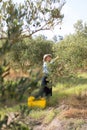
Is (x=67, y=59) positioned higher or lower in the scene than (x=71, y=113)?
higher

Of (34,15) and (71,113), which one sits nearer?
(71,113)

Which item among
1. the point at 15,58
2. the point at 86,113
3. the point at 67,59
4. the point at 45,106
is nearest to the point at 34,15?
the point at 67,59

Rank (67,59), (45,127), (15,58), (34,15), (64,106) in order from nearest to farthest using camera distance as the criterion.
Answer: (45,127), (64,106), (67,59), (34,15), (15,58)

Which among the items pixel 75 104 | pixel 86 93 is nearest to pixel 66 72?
pixel 86 93

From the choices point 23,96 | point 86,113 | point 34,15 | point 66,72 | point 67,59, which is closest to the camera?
point 23,96

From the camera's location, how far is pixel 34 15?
2406 centimetres

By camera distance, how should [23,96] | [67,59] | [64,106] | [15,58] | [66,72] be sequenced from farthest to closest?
[15,58] → [67,59] → [66,72] → [64,106] → [23,96]

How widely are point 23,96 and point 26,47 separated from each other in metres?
30.2

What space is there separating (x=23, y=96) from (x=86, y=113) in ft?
A: 30.0

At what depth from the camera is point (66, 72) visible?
15250mm

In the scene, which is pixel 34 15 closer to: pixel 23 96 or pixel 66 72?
pixel 66 72

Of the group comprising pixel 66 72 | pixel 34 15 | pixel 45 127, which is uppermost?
pixel 34 15

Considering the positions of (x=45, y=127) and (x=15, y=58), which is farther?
(x=15, y=58)

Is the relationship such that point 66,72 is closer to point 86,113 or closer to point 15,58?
point 86,113
